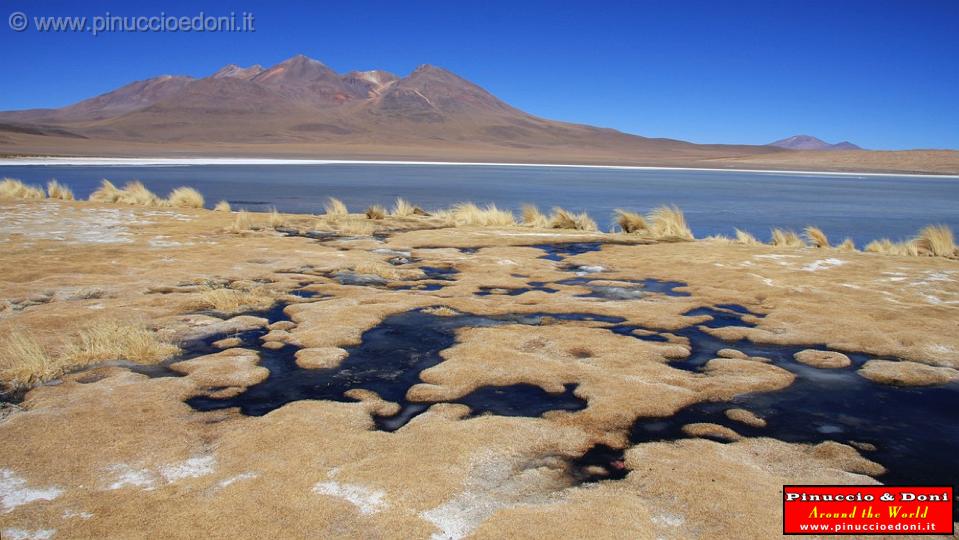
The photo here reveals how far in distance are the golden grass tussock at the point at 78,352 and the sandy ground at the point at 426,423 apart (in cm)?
22

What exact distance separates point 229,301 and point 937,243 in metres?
14.1

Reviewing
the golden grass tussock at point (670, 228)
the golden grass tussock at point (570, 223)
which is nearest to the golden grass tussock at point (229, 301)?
the golden grass tussock at point (670, 228)

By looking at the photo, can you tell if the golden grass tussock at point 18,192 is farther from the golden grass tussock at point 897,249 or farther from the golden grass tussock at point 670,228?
the golden grass tussock at point 897,249

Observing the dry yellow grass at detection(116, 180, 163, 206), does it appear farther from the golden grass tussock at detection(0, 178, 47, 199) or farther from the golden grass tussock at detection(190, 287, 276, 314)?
the golden grass tussock at detection(190, 287, 276, 314)

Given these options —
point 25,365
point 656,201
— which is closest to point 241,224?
point 25,365

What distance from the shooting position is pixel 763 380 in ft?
19.4

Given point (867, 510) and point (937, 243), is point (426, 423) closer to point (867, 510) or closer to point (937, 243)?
point (867, 510)

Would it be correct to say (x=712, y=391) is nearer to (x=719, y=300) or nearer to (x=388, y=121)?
(x=719, y=300)

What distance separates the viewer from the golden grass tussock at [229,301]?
26.5 ft

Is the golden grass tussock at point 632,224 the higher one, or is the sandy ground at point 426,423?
the golden grass tussock at point 632,224

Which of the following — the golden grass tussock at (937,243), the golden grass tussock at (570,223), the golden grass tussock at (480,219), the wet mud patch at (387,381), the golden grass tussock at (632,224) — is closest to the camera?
the wet mud patch at (387,381)

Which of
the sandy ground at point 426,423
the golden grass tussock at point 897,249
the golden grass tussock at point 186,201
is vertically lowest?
the sandy ground at point 426,423

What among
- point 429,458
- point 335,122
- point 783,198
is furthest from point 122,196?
point 335,122

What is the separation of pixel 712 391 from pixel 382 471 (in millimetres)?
2943
